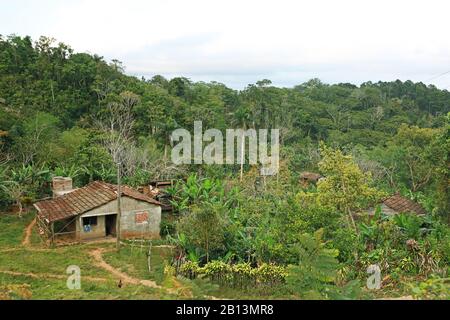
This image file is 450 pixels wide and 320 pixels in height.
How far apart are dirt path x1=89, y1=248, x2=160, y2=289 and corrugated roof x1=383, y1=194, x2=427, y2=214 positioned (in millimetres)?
13664

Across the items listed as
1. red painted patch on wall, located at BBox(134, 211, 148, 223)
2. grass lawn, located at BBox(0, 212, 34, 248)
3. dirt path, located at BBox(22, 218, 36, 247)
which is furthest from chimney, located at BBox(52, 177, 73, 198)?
red painted patch on wall, located at BBox(134, 211, 148, 223)

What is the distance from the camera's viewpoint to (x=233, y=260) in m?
16.0

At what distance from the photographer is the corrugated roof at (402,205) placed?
21734 millimetres

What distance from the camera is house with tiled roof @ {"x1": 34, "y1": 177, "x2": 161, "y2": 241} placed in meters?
19.1

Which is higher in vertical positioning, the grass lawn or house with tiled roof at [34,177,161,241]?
house with tiled roof at [34,177,161,241]

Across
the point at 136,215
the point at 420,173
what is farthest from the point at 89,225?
the point at 420,173

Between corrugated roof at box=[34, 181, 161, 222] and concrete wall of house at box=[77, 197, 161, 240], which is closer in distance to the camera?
corrugated roof at box=[34, 181, 161, 222]

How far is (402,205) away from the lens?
22125 millimetres

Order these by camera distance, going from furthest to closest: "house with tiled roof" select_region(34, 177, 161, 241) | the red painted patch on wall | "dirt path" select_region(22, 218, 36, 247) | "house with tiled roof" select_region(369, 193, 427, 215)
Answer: "house with tiled roof" select_region(369, 193, 427, 215), the red painted patch on wall, "house with tiled roof" select_region(34, 177, 161, 241), "dirt path" select_region(22, 218, 36, 247)

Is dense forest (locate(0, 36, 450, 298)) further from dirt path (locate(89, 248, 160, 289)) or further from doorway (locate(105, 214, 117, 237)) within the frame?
doorway (locate(105, 214, 117, 237))

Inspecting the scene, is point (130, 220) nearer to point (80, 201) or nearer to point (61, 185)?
point (80, 201)

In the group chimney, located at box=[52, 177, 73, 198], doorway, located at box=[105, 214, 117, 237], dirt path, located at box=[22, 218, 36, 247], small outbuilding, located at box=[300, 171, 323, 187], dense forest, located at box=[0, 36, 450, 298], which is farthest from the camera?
small outbuilding, located at box=[300, 171, 323, 187]

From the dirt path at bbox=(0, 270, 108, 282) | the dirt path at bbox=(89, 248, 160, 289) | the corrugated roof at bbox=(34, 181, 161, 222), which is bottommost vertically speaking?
the dirt path at bbox=(89, 248, 160, 289)

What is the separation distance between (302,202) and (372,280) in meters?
3.41
